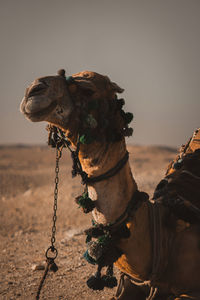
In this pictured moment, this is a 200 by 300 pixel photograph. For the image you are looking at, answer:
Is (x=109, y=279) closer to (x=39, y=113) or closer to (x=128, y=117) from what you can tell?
(x=128, y=117)

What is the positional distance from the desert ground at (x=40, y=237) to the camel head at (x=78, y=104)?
332 cm

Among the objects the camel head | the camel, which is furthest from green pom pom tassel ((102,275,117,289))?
the camel head

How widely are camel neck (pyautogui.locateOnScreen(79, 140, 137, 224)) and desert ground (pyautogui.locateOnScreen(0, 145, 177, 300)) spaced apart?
2863 millimetres

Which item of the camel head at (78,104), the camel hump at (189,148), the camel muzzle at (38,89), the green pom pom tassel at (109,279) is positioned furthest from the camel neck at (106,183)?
the camel hump at (189,148)

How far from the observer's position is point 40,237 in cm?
888

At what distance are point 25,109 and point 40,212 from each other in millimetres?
9643

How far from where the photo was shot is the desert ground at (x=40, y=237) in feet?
18.0

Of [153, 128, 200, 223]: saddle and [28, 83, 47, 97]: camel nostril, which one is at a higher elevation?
[28, 83, 47, 97]: camel nostril

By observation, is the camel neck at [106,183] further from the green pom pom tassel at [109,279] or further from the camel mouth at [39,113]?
the green pom pom tassel at [109,279]

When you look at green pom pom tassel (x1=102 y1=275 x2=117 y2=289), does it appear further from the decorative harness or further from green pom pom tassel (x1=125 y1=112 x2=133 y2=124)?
green pom pom tassel (x1=125 y1=112 x2=133 y2=124)

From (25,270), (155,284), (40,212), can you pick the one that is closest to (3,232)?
Answer: (40,212)

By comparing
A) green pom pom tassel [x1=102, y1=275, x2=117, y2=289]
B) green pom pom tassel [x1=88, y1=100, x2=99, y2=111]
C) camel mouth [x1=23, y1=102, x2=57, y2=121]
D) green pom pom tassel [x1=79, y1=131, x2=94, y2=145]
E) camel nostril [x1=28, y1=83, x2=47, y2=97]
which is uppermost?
camel nostril [x1=28, y1=83, x2=47, y2=97]

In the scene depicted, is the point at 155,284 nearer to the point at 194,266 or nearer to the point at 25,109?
the point at 194,266

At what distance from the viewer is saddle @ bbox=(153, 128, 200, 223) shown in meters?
3.01
